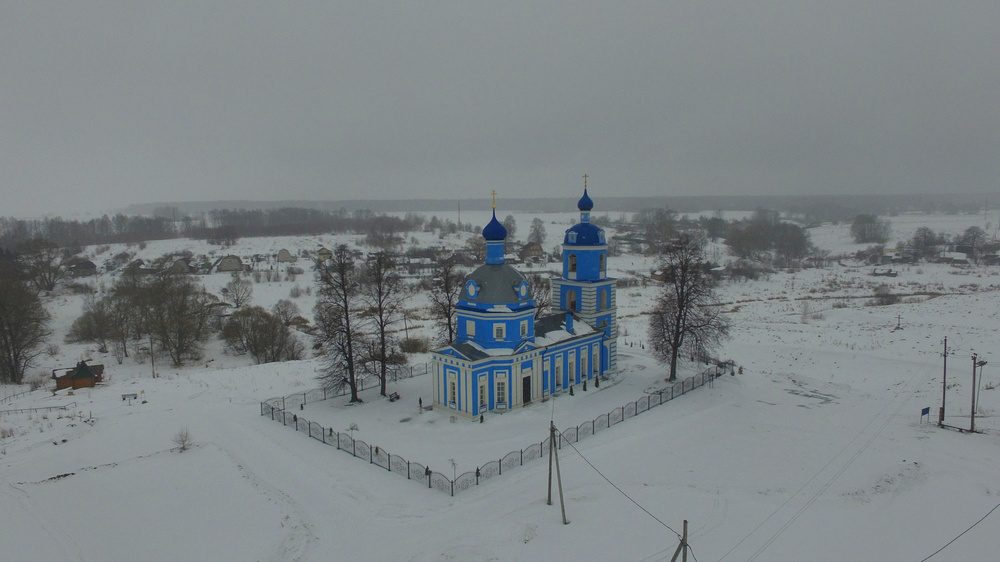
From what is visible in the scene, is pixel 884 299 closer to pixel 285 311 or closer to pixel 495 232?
pixel 495 232

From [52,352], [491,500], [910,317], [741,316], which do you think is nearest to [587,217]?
[491,500]

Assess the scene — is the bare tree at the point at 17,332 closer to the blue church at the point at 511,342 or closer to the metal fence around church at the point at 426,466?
the metal fence around church at the point at 426,466

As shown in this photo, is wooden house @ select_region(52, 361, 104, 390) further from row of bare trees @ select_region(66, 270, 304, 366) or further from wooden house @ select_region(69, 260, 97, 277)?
wooden house @ select_region(69, 260, 97, 277)

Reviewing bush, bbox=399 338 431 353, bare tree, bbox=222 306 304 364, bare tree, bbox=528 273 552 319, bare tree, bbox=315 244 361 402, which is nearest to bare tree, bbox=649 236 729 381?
bare tree, bbox=528 273 552 319

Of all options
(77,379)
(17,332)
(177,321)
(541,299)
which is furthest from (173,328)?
→ (541,299)

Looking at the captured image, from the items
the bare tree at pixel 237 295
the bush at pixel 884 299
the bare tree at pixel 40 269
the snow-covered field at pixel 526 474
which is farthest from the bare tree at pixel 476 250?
the snow-covered field at pixel 526 474
